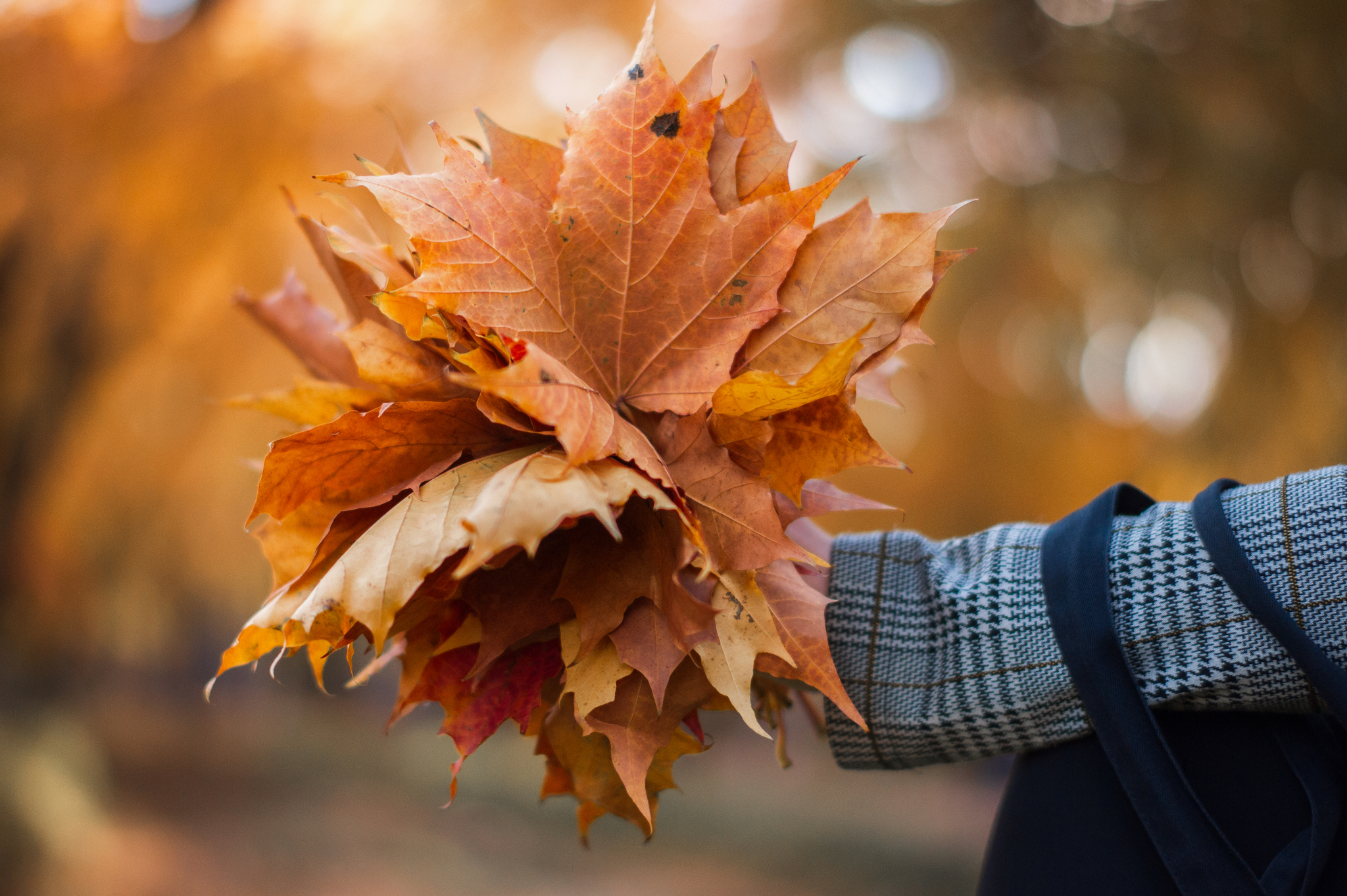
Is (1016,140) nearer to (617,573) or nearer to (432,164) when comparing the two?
(432,164)

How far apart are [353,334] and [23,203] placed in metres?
2.91

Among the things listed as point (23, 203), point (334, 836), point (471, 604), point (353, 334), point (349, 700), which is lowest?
point (334, 836)

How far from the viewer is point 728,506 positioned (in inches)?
16.8

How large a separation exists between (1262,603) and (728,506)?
0.28 meters

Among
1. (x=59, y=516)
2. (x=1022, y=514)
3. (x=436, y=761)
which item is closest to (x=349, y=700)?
(x=436, y=761)

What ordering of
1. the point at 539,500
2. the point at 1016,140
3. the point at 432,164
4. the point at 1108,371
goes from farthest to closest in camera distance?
1. the point at 1016,140
2. the point at 1108,371
3. the point at 432,164
4. the point at 539,500

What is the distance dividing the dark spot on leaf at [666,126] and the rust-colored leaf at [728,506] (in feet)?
0.49

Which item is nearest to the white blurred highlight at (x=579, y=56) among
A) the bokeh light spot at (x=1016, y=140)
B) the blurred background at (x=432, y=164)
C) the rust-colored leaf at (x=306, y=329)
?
the blurred background at (x=432, y=164)

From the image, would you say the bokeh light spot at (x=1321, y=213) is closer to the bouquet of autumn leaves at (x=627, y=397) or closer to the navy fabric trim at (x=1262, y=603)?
the navy fabric trim at (x=1262, y=603)

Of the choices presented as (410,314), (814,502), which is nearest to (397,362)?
(410,314)

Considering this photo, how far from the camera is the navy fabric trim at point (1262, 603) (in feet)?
1.35

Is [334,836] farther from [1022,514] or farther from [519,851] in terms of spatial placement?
[1022,514]

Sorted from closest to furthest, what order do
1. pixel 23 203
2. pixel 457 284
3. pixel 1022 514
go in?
pixel 457 284 → pixel 23 203 → pixel 1022 514

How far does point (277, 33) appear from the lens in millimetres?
2697
